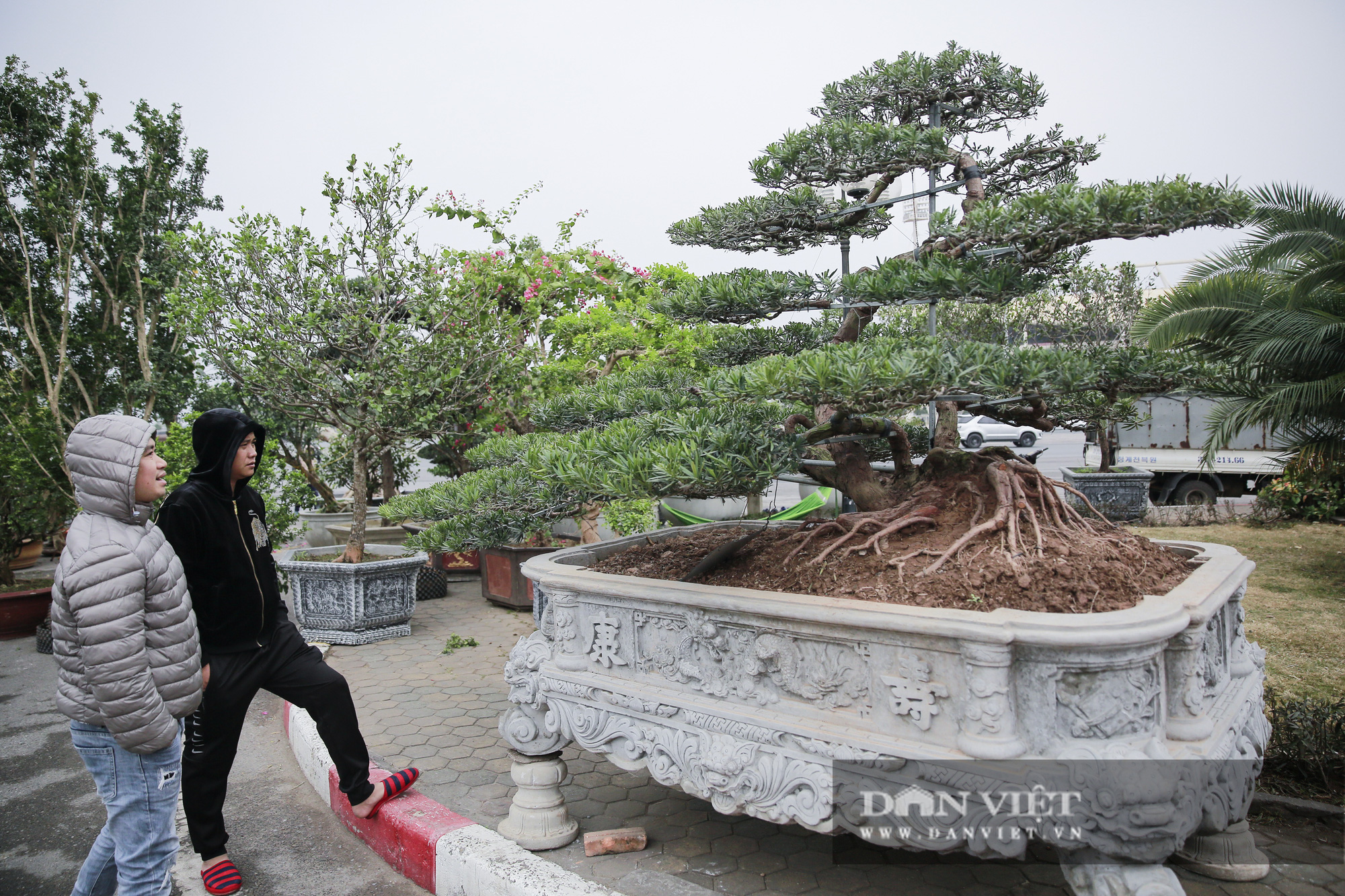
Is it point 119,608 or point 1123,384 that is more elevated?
point 1123,384

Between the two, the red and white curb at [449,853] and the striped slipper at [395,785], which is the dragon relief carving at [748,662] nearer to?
the red and white curb at [449,853]

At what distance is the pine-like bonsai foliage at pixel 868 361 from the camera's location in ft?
7.12

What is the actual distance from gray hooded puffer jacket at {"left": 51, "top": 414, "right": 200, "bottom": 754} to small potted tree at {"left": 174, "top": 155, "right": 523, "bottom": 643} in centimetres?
299

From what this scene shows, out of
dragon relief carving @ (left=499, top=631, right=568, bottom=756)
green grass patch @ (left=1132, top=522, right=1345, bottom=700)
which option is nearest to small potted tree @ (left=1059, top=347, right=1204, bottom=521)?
green grass patch @ (left=1132, top=522, right=1345, bottom=700)

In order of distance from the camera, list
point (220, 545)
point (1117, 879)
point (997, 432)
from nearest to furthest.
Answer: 1. point (1117, 879)
2. point (220, 545)
3. point (997, 432)

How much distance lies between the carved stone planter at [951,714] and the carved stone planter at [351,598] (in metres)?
3.23

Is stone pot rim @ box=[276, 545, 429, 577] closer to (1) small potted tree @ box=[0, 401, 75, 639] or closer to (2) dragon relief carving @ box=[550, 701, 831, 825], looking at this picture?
(1) small potted tree @ box=[0, 401, 75, 639]

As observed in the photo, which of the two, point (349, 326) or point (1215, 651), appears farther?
point (349, 326)

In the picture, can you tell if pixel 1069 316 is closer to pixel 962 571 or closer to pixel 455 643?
pixel 455 643

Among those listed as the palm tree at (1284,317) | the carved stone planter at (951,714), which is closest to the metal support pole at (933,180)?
the carved stone planter at (951,714)

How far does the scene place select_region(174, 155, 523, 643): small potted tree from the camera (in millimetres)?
5180

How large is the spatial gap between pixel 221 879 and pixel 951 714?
7.79 feet

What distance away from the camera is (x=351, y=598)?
17.5ft

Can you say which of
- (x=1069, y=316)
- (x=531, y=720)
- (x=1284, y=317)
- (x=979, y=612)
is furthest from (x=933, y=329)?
(x=1069, y=316)
